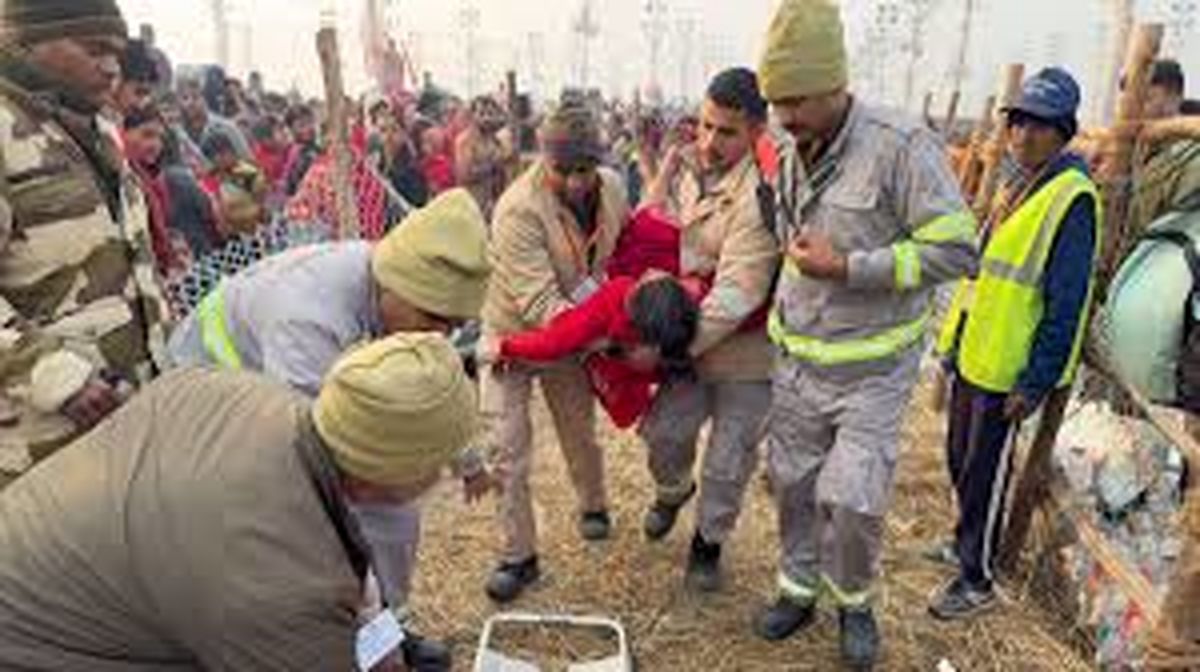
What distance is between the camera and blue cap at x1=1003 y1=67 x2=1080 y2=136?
14.3 feet

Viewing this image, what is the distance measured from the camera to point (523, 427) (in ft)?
14.6

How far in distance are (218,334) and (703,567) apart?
7.00 feet

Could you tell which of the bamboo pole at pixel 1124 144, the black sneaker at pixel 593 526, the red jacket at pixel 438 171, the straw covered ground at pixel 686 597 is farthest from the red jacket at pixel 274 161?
the bamboo pole at pixel 1124 144

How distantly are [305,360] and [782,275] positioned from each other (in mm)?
1749

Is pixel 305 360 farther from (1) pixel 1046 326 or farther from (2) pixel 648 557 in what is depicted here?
(1) pixel 1046 326

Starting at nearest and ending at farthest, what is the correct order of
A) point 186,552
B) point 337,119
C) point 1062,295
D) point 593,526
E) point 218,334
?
point 186,552, point 218,334, point 1062,295, point 593,526, point 337,119

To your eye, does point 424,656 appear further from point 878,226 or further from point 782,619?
point 878,226

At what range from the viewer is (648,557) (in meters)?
4.92

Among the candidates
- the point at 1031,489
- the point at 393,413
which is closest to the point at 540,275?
the point at 393,413

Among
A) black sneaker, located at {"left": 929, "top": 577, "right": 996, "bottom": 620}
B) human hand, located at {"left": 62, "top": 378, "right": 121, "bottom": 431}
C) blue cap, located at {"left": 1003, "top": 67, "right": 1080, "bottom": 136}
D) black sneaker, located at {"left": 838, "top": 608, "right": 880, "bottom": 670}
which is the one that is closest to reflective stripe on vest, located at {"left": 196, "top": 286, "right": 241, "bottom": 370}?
human hand, located at {"left": 62, "top": 378, "right": 121, "bottom": 431}

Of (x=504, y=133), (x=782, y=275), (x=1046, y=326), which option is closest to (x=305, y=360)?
(x=782, y=275)

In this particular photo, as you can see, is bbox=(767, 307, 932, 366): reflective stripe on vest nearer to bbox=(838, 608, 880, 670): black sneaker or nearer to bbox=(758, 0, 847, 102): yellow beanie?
bbox=(758, 0, 847, 102): yellow beanie

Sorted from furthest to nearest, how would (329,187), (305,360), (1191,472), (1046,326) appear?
(329,187), (1046,326), (1191,472), (305,360)

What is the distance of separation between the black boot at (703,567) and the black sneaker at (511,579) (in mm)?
615
